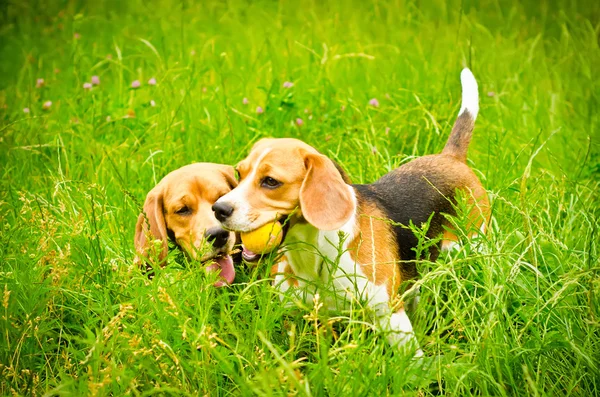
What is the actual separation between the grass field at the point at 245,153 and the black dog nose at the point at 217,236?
229 millimetres

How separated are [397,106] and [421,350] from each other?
2.75 m

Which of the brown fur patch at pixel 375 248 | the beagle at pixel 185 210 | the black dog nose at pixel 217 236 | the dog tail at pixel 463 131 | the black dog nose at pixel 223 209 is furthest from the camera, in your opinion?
the dog tail at pixel 463 131

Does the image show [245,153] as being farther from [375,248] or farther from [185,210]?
[375,248]

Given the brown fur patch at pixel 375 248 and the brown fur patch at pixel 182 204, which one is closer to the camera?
the brown fur patch at pixel 375 248

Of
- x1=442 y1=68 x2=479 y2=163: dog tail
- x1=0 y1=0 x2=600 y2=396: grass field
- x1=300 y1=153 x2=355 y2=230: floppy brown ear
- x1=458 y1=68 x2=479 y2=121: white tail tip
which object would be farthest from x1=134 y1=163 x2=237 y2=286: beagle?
x1=458 y1=68 x2=479 y2=121: white tail tip

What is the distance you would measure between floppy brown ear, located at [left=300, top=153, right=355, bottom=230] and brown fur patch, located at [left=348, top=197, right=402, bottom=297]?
0.17 m

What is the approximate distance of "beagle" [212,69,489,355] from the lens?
132 inches

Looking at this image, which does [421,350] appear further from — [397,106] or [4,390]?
[397,106]

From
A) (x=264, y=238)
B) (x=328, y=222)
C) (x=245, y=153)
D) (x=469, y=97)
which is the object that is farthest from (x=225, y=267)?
(x=469, y=97)

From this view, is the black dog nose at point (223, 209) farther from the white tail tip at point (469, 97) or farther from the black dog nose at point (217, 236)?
the white tail tip at point (469, 97)

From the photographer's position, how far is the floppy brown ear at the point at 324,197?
335cm

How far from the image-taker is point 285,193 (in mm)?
3479

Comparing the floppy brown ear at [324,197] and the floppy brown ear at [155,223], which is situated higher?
the floppy brown ear at [324,197]

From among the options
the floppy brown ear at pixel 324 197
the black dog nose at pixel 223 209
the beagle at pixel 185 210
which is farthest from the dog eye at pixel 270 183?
the beagle at pixel 185 210
